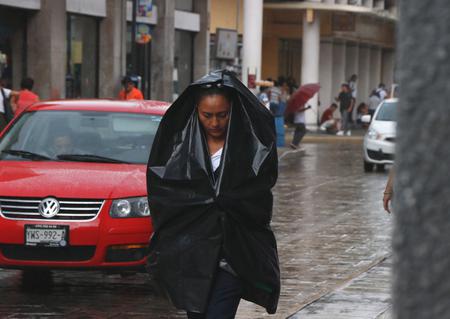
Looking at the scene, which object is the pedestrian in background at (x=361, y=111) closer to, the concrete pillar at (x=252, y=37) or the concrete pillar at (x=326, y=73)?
the concrete pillar at (x=326, y=73)

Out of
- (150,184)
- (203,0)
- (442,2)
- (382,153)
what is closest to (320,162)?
(382,153)

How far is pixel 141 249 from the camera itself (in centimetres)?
919

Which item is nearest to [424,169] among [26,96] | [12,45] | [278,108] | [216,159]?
[216,159]

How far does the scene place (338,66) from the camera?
5809cm

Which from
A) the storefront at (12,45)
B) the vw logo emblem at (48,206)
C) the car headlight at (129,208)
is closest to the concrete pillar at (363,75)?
the storefront at (12,45)

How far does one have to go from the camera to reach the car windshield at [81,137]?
10242mm

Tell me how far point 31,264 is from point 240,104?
4.26m

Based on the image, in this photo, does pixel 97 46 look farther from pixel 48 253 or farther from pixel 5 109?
pixel 48 253


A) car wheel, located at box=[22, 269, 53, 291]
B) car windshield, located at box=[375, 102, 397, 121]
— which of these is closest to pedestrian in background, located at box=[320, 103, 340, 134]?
car windshield, located at box=[375, 102, 397, 121]

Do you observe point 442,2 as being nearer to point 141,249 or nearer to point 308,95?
point 141,249

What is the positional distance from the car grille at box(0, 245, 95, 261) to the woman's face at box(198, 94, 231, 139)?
406 cm

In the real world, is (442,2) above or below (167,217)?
above

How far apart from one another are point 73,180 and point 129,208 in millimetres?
529

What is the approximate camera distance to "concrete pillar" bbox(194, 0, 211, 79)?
42125 millimetres
